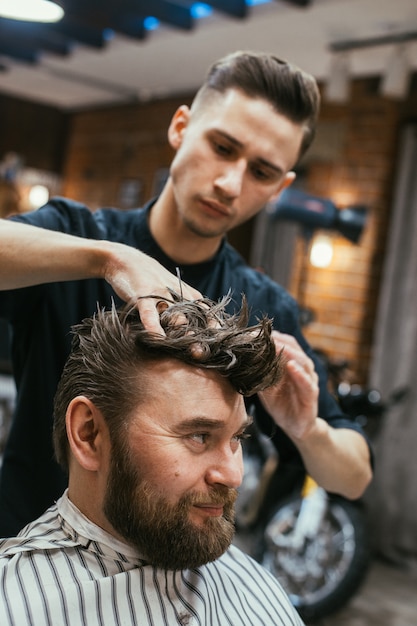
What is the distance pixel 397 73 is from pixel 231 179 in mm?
3600

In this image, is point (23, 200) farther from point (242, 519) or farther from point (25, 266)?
point (25, 266)

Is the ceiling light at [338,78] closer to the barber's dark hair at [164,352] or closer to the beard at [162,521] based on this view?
the barber's dark hair at [164,352]

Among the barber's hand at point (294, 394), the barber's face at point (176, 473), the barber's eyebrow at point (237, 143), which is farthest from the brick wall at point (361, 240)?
the barber's face at point (176, 473)

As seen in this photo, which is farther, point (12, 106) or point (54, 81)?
point (12, 106)

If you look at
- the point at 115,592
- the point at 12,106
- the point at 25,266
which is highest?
the point at 12,106

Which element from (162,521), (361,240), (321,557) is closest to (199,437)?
(162,521)

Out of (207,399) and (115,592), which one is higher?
(207,399)

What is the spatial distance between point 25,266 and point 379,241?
14.7 feet

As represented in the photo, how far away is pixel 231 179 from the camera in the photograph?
60.7 inches

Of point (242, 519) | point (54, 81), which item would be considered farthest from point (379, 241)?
point (54, 81)

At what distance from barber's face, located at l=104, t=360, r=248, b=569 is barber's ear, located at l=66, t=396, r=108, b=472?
4cm

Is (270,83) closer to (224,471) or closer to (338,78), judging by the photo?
(224,471)

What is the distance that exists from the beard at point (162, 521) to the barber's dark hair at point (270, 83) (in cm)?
76

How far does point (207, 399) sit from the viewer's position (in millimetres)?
1224
